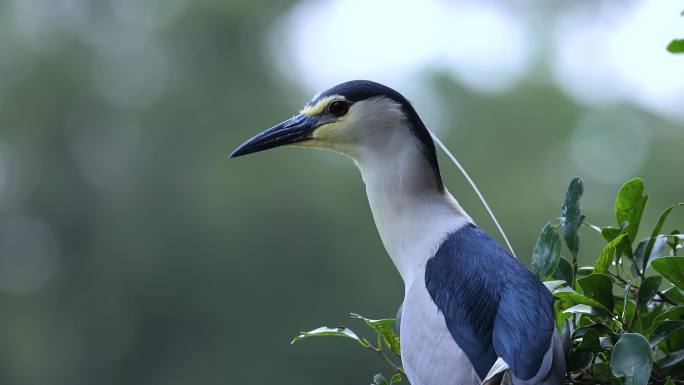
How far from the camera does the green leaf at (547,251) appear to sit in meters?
1.25

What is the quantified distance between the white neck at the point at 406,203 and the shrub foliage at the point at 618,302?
10.1 inches

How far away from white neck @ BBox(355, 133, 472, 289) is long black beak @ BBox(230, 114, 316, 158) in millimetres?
107

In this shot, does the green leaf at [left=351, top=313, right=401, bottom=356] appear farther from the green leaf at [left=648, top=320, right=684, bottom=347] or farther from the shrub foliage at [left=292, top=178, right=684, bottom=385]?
the green leaf at [left=648, top=320, right=684, bottom=347]

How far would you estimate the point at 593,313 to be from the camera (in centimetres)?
119

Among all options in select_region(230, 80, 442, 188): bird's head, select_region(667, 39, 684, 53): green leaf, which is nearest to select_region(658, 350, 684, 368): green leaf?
select_region(667, 39, 684, 53): green leaf

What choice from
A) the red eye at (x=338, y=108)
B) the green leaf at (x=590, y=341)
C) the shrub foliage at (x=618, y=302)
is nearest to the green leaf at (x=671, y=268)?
the shrub foliage at (x=618, y=302)

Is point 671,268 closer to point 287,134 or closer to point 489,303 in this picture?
point 489,303

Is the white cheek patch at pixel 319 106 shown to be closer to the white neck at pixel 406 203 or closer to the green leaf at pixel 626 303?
the white neck at pixel 406 203

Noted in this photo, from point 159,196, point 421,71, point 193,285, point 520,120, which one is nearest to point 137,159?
point 159,196

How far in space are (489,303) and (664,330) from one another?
11.0 inches

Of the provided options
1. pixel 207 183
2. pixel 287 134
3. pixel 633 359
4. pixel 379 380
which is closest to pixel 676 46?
pixel 633 359

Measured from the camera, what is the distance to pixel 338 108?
172 cm

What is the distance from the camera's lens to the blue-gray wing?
4.10ft

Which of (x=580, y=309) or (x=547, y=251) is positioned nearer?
(x=580, y=309)
